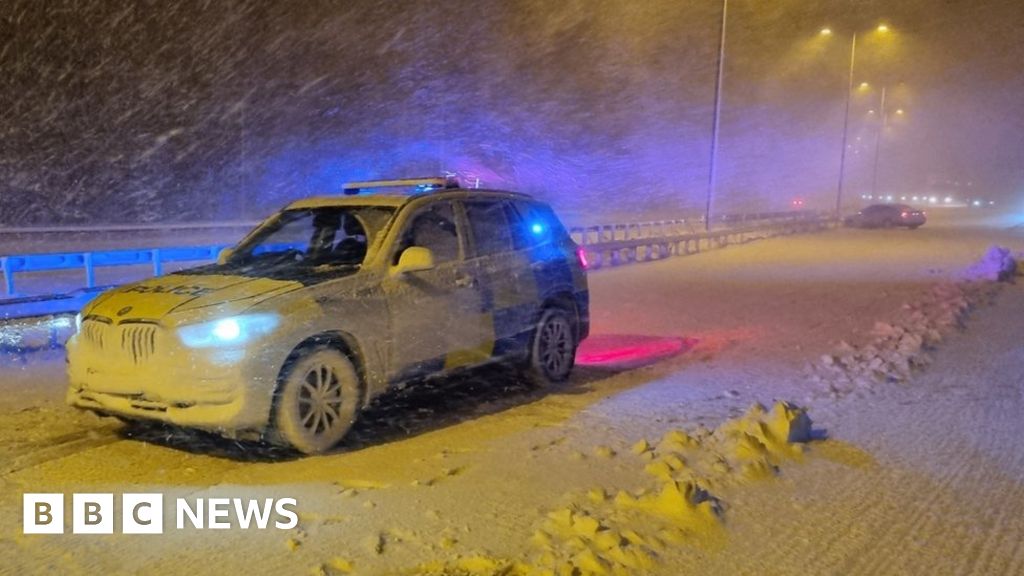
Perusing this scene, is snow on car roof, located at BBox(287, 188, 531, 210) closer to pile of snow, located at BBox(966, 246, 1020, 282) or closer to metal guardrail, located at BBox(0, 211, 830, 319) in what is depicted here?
metal guardrail, located at BBox(0, 211, 830, 319)

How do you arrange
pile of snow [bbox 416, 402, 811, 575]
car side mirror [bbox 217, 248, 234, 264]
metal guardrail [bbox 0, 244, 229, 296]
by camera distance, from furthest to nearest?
metal guardrail [bbox 0, 244, 229, 296]
car side mirror [bbox 217, 248, 234, 264]
pile of snow [bbox 416, 402, 811, 575]

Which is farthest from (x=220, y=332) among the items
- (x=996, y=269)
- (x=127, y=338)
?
(x=996, y=269)

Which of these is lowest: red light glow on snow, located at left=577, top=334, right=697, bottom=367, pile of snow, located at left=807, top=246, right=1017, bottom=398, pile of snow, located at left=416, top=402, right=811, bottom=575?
red light glow on snow, located at left=577, top=334, right=697, bottom=367

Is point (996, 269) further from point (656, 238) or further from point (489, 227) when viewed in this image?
point (489, 227)

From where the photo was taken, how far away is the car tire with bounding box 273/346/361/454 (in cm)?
571

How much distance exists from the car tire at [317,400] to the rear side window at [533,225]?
7.61 feet

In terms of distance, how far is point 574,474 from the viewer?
5426mm

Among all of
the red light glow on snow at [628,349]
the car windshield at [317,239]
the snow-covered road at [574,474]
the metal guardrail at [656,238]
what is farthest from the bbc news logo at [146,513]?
the metal guardrail at [656,238]

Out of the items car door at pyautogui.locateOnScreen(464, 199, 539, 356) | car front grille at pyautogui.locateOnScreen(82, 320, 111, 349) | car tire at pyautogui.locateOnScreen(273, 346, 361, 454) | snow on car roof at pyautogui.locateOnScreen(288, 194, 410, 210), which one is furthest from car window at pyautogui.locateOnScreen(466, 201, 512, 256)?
car front grille at pyautogui.locateOnScreen(82, 320, 111, 349)

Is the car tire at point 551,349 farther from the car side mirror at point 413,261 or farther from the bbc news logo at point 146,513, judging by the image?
the bbc news logo at point 146,513

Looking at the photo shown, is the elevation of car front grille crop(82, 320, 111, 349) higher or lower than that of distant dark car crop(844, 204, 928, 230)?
lower

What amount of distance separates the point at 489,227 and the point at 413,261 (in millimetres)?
1343

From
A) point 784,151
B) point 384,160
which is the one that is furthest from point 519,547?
point 784,151

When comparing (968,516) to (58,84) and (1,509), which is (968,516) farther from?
(58,84)
